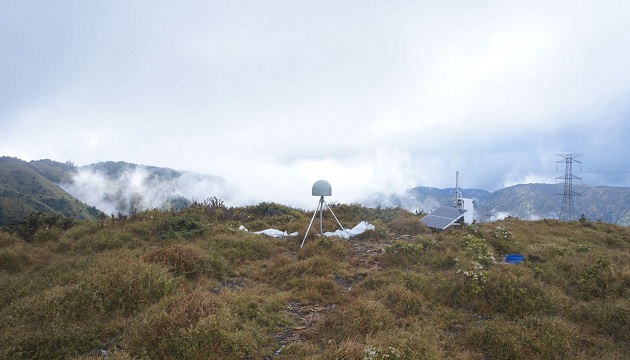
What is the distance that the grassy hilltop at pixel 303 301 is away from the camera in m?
5.25

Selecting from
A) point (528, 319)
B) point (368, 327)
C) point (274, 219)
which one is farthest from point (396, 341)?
point (274, 219)

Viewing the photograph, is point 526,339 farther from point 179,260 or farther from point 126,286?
point 179,260

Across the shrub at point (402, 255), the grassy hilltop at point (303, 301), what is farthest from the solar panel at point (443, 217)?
the shrub at point (402, 255)

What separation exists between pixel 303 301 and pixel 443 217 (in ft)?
37.7

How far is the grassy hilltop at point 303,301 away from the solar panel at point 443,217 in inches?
123

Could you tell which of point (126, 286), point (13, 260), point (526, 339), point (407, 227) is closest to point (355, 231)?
point (407, 227)

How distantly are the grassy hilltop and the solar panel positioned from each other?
3.13m

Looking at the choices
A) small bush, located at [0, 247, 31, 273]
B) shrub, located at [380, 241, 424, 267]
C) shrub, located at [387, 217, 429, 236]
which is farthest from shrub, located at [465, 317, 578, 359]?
small bush, located at [0, 247, 31, 273]

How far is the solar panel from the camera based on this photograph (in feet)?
53.4

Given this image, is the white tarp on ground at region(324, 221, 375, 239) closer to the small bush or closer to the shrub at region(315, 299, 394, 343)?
the shrub at region(315, 299, 394, 343)

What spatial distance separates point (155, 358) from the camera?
482cm

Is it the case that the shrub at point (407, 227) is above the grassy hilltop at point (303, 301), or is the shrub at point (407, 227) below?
above

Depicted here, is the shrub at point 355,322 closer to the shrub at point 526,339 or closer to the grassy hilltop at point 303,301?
the grassy hilltop at point 303,301

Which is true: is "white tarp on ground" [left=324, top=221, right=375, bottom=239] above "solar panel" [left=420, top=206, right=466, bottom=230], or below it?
below
